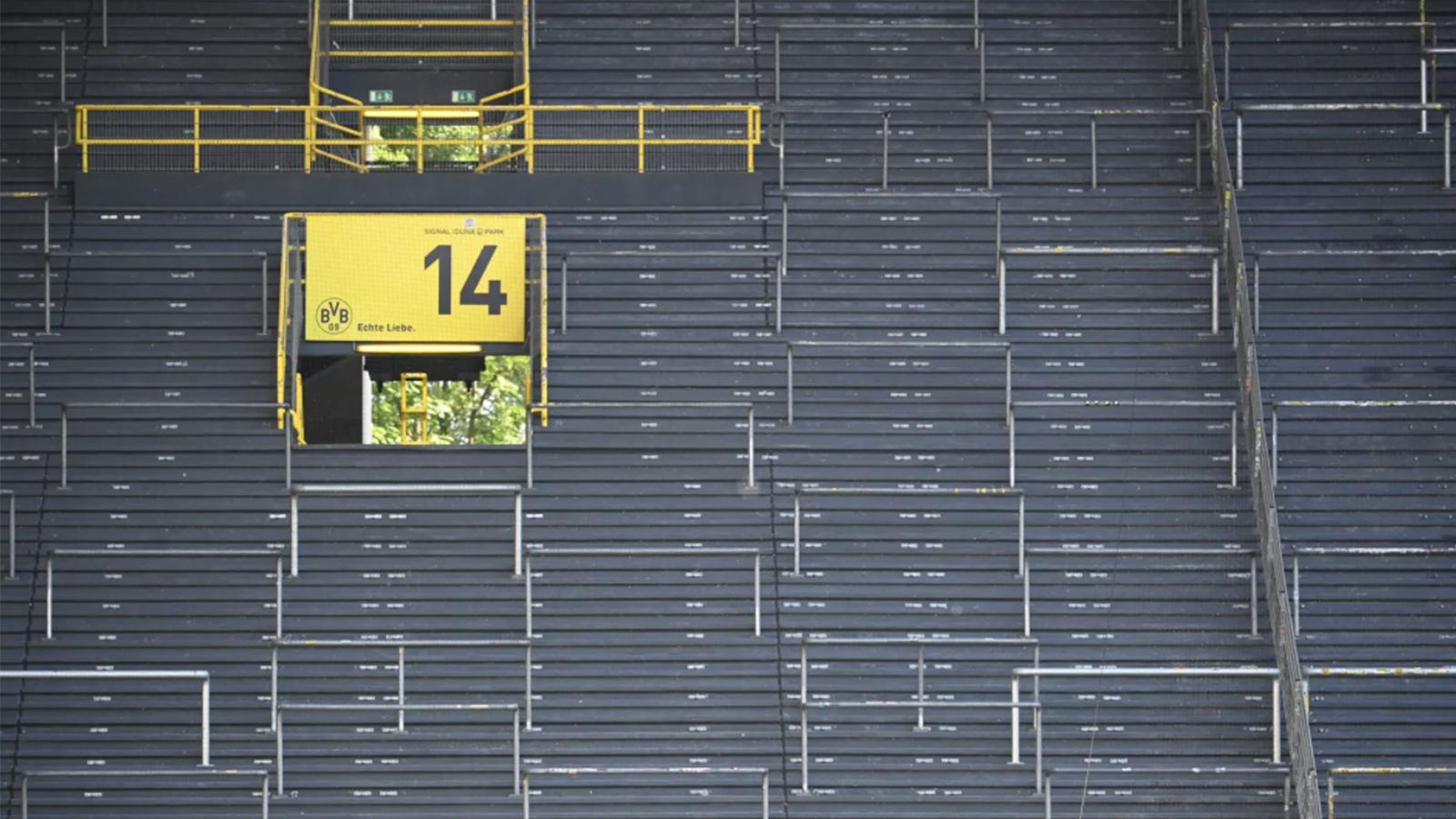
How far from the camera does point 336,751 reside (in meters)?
16.9

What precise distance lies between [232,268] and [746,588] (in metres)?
5.06

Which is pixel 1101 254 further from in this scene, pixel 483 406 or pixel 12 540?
pixel 483 406

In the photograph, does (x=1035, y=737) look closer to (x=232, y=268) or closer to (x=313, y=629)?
(x=313, y=629)

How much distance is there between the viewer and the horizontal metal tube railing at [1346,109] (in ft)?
66.0

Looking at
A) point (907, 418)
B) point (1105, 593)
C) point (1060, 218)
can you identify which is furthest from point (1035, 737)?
point (1060, 218)

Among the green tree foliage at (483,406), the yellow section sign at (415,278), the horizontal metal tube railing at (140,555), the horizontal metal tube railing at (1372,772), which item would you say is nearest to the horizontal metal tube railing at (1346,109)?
the horizontal metal tube railing at (1372,772)

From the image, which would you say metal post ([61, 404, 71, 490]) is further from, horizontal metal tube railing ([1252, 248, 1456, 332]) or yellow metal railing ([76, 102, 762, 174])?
horizontal metal tube railing ([1252, 248, 1456, 332])

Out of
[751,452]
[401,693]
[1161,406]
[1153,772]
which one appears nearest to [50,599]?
[401,693]

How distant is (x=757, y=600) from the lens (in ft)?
57.1

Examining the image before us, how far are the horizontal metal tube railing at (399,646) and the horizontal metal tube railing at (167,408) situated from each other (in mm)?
1357

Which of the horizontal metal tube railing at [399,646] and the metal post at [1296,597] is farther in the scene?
the metal post at [1296,597]

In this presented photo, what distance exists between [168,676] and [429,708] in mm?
1824

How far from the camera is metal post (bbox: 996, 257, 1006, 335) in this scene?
18984 millimetres

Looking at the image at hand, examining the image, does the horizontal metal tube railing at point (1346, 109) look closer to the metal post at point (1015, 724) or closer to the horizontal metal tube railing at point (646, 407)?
the horizontal metal tube railing at point (646, 407)
